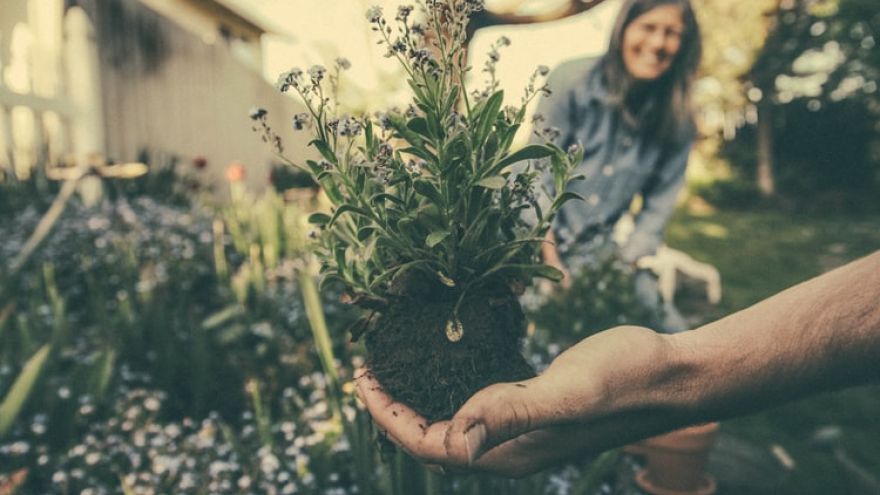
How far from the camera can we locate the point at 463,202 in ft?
3.69

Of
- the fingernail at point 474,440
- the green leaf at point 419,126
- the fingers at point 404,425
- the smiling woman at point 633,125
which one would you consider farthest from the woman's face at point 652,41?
the fingernail at point 474,440

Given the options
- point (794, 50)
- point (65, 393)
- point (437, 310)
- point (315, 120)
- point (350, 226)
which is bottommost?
point (65, 393)

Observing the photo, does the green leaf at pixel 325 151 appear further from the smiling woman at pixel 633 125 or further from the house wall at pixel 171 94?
the house wall at pixel 171 94

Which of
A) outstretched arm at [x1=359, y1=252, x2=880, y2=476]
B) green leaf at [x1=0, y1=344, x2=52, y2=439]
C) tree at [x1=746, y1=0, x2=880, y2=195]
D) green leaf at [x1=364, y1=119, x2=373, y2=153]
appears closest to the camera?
outstretched arm at [x1=359, y1=252, x2=880, y2=476]

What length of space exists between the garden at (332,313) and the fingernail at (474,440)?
23cm

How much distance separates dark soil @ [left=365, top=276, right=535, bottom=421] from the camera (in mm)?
1123

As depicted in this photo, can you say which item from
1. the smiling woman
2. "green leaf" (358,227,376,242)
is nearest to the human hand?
"green leaf" (358,227,376,242)

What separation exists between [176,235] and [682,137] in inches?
121

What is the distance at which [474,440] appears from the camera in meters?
0.88

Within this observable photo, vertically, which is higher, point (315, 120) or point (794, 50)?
point (794, 50)

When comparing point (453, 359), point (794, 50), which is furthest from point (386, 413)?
point (794, 50)

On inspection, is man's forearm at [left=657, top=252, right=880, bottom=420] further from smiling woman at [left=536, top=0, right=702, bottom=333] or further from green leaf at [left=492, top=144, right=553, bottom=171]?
smiling woman at [left=536, top=0, right=702, bottom=333]

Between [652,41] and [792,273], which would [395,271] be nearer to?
[652,41]

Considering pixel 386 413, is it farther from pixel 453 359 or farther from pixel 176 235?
pixel 176 235
